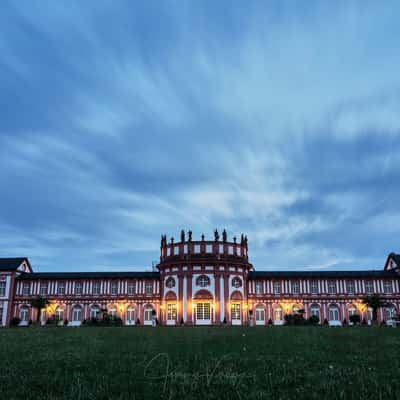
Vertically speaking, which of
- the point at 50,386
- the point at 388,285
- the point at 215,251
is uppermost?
the point at 215,251

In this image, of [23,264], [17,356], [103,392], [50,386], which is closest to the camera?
[103,392]

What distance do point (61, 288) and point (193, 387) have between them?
2100 inches

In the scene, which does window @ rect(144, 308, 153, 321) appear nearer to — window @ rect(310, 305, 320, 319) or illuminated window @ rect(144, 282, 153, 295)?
illuminated window @ rect(144, 282, 153, 295)

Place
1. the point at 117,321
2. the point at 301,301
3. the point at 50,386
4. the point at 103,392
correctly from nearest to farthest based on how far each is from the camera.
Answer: the point at 103,392
the point at 50,386
the point at 117,321
the point at 301,301

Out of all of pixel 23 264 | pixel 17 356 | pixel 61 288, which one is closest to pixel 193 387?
pixel 17 356

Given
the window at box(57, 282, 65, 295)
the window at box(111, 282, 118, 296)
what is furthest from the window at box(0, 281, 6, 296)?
the window at box(111, 282, 118, 296)

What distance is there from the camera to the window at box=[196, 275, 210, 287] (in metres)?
48.2

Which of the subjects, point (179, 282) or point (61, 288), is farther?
point (61, 288)

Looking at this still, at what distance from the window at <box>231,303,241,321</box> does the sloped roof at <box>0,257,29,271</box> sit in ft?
96.3

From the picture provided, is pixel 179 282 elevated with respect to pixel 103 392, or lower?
elevated

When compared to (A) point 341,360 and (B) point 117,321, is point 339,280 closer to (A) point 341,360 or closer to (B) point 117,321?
(B) point 117,321

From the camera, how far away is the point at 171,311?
49094mm

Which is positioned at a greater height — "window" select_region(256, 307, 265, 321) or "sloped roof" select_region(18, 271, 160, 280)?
"sloped roof" select_region(18, 271, 160, 280)

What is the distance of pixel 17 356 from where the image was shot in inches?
400
